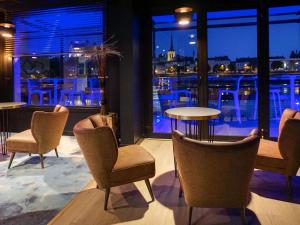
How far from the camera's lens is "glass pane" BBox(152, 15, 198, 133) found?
5195 mm

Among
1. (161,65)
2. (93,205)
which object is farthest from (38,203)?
(161,65)

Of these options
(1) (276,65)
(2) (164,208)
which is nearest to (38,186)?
(2) (164,208)

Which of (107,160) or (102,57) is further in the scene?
(102,57)

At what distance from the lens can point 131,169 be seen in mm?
2521

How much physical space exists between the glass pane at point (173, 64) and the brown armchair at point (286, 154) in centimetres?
248

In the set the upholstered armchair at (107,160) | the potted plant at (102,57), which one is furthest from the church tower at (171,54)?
the upholstered armchair at (107,160)

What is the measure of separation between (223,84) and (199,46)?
3.07ft

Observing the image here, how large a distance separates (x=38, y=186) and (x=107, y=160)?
1147 millimetres

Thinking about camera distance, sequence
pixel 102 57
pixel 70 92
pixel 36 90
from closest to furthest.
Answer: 1. pixel 102 57
2. pixel 70 92
3. pixel 36 90

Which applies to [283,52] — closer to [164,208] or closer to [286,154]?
[286,154]

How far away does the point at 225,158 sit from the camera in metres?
1.94

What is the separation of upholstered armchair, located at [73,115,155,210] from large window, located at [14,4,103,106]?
313 cm

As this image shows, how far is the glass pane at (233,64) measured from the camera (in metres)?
4.99

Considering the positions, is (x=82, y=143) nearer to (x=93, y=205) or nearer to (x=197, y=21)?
(x=93, y=205)
